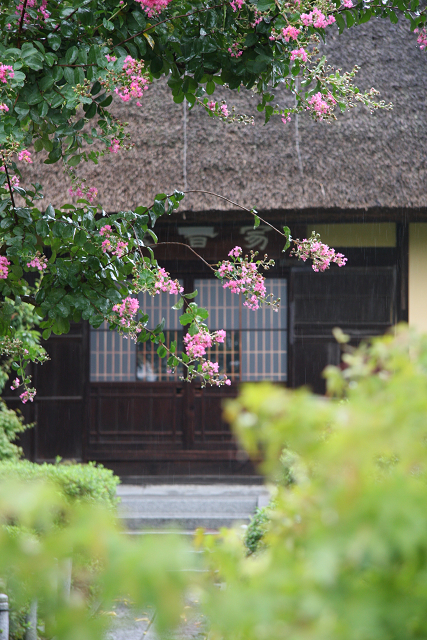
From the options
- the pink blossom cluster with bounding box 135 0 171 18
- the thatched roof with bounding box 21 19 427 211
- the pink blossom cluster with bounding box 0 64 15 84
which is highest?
the thatched roof with bounding box 21 19 427 211

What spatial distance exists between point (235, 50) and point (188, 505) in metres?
4.33

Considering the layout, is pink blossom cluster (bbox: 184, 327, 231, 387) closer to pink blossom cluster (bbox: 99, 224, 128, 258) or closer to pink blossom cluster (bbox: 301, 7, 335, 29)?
pink blossom cluster (bbox: 99, 224, 128, 258)

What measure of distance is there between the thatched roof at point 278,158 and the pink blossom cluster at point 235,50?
3460 mm

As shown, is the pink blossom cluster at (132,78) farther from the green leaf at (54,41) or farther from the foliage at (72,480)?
the foliage at (72,480)

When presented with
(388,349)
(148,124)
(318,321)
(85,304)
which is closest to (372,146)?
(318,321)

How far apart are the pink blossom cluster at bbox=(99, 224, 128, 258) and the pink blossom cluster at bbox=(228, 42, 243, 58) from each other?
0.82m

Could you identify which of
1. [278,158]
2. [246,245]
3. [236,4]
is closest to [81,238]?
[236,4]

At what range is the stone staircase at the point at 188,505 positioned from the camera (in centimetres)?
488

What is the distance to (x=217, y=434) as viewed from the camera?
648 centimetres

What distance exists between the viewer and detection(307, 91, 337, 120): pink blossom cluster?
8.15ft

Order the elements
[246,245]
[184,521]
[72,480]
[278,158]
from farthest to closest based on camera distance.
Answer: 1. [246,245]
2. [278,158]
3. [184,521]
4. [72,480]

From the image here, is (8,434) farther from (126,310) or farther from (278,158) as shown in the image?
(278,158)

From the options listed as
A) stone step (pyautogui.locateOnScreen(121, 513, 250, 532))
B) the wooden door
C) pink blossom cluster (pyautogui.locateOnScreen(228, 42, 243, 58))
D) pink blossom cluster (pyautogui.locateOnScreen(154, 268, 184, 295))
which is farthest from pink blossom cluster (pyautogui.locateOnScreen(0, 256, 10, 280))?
the wooden door

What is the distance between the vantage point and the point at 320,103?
2482 millimetres
